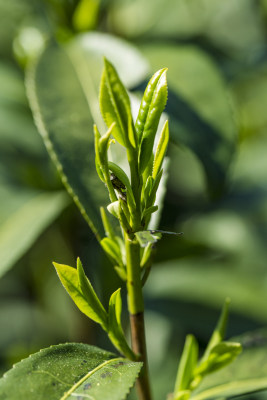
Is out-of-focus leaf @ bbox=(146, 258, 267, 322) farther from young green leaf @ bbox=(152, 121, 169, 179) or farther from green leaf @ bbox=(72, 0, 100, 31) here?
young green leaf @ bbox=(152, 121, 169, 179)

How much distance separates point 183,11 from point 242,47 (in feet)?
0.72

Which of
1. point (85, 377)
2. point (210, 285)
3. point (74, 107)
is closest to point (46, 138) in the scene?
point (74, 107)

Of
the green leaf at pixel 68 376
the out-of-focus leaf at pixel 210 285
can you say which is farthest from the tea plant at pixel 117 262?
the out-of-focus leaf at pixel 210 285

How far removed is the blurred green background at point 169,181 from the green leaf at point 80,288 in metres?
0.28

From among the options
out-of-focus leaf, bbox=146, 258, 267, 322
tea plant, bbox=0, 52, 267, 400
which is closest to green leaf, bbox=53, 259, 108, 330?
tea plant, bbox=0, 52, 267, 400

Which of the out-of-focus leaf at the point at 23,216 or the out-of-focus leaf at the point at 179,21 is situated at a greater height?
the out-of-focus leaf at the point at 179,21

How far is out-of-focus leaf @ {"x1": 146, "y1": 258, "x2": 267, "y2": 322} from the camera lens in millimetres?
1401

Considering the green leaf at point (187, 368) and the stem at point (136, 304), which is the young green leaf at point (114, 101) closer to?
the stem at point (136, 304)

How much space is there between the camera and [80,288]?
528 millimetres

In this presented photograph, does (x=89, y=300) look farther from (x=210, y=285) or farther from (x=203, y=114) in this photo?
(x=210, y=285)

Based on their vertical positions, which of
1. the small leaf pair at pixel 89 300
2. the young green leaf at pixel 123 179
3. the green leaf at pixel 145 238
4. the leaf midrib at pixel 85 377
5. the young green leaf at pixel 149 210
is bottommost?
Answer: the leaf midrib at pixel 85 377

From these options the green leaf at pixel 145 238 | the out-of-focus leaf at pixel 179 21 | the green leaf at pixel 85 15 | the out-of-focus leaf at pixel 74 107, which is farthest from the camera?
the out-of-focus leaf at pixel 179 21

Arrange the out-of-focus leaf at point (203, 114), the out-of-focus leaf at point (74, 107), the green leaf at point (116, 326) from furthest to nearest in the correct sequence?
the out-of-focus leaf at point (203, 114), the out-of-focus leaf at point (74, 107), the green leaf at point (116, 326)

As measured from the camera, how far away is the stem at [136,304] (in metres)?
0.51
